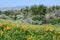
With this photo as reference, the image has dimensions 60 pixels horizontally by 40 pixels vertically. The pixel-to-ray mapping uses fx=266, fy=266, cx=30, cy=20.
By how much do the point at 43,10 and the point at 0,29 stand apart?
8.27 m

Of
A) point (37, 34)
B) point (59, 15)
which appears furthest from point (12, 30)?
point (59, 15)

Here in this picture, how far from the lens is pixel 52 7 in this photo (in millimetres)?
14477

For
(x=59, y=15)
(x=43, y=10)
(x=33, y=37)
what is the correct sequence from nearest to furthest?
(x=33, y=37) < (x=59, y=15) < (x=43, y=10)

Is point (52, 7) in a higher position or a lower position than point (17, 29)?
lower

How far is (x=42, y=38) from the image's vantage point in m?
5.69

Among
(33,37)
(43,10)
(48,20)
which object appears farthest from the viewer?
(43,10)

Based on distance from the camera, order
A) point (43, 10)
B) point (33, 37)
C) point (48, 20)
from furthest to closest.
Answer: point (43, 10) → point (48, 20) → point (33, 37)

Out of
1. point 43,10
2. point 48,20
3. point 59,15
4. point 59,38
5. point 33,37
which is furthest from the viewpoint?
point 43,10

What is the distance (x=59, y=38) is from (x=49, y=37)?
0.90ft

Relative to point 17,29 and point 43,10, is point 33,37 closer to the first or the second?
point 17,29

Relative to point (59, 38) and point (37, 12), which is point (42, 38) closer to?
point (59, 38)

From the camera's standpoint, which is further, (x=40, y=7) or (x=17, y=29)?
(x=40, y=7)

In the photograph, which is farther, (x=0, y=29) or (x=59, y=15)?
(x=59, y=15)

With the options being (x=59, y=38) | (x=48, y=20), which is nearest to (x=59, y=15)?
(x=48, y=20)
